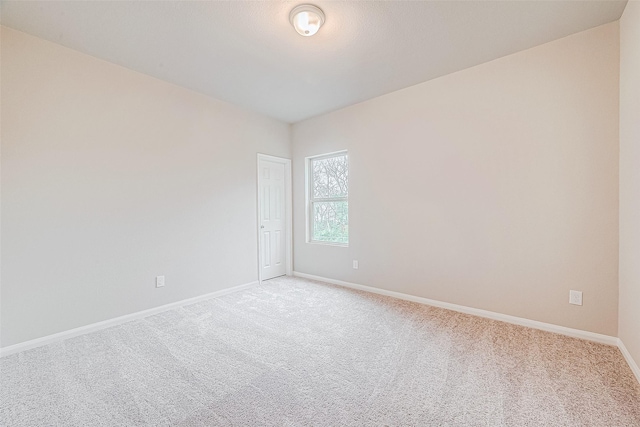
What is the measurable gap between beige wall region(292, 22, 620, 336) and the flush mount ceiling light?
5.36 ft

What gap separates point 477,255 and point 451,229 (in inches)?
14.4

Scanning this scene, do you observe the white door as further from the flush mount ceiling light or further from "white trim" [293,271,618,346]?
the flush mount ceiling light

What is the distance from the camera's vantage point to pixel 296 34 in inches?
88.4

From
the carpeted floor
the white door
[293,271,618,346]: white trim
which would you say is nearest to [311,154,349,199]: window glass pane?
the white door

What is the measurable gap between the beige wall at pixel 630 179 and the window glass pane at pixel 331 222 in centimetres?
272

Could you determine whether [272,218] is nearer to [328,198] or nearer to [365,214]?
[328,198]

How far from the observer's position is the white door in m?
4.20

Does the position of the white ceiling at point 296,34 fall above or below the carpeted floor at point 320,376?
above

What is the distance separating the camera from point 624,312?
2.03 meters

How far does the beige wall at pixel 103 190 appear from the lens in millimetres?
2213

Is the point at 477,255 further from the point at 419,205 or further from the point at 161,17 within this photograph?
the point at 161,17

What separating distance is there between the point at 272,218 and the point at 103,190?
2.23m

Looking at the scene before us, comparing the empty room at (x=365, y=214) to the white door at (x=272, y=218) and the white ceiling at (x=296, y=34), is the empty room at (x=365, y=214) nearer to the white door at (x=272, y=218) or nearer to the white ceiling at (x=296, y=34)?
the white ceiling at (x=296, y=34)

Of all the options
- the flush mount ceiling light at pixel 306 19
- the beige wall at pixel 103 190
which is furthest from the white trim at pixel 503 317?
the flush mount ceiling light at pixel 306 19
